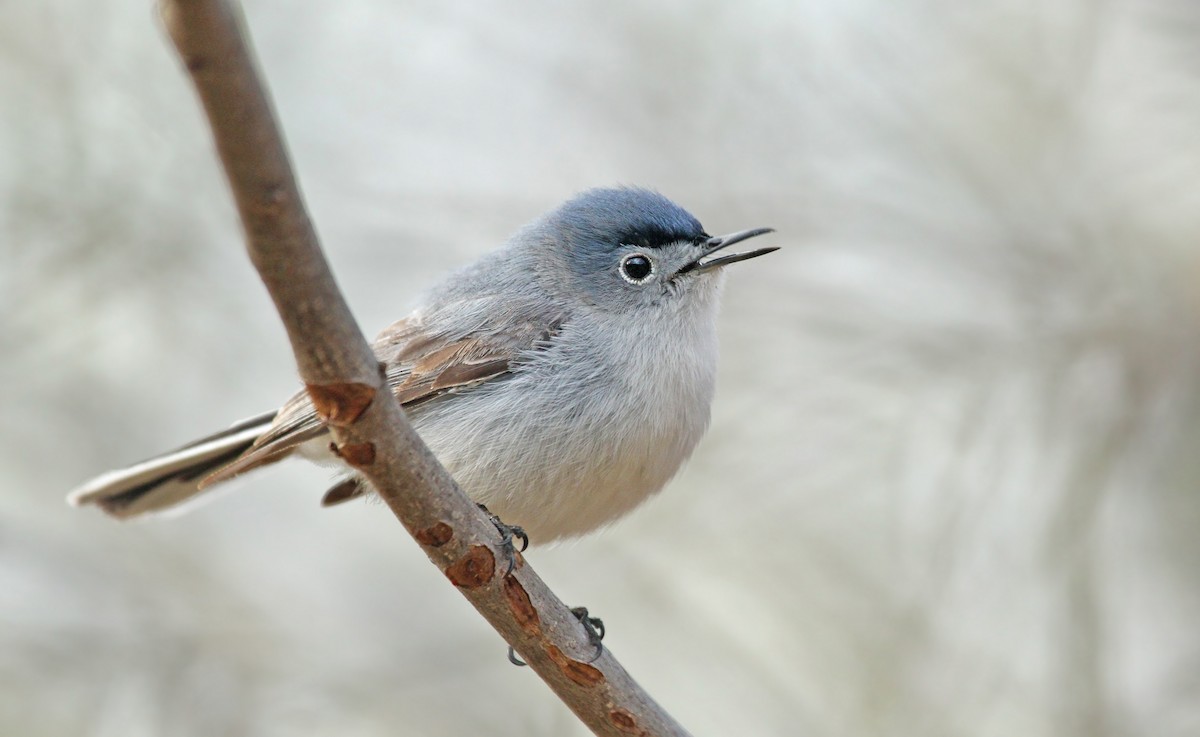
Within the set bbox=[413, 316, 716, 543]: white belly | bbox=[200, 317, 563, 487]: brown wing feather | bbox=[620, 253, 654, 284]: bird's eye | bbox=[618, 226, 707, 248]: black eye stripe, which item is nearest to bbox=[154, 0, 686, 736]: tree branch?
bbox=[413, 316, 716, 543]: white belly

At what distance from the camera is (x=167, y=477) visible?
11.0 ft

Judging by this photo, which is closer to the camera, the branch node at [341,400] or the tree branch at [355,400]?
the tree branch at [355,400]

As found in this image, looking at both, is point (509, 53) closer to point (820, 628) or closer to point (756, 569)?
point (756, 569)

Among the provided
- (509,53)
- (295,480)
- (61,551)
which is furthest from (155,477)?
(509,53)

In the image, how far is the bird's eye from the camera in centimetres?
335

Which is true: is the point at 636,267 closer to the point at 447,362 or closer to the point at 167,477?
the point at 447,362

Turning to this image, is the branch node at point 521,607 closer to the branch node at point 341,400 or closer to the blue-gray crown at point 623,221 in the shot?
the branch node at point 341,400

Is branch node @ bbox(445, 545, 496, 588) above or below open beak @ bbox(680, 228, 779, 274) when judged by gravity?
below

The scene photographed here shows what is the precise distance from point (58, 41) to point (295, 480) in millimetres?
2323

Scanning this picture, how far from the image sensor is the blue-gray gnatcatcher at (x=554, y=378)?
286 centimetres

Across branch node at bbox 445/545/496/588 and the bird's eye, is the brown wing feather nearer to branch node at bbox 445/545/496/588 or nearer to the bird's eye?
the bird's eye

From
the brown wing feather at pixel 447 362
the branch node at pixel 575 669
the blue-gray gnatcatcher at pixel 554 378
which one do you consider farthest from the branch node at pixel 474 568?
the brown wing feather at pixel 447 362

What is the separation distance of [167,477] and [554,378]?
1.32 m

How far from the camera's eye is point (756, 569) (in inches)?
187
